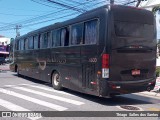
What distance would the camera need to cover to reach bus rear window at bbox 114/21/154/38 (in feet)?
31.8

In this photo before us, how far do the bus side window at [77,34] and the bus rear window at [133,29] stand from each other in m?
1.79

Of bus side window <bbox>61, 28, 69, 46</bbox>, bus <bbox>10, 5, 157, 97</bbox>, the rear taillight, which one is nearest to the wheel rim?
bus <bbox>10, 5, 157, 97</bbox>

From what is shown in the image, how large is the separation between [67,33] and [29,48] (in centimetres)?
597

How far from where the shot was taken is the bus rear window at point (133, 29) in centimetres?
970

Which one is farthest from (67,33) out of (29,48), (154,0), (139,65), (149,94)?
(154,0)

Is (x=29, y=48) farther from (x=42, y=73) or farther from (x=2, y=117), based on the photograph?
(x=2, y=117)

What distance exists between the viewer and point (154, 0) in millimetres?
28578

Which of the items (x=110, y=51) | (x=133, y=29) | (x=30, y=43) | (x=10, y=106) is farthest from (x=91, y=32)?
(x=30, y=43)

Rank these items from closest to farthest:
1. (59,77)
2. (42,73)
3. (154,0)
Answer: (59,77) < (42,73) < (154,0)

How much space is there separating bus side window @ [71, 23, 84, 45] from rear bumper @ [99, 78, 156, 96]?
2.40 metres

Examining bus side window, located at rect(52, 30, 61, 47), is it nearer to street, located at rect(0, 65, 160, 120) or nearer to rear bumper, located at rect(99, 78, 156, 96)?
street, located at rect(0, 65, 160, 120)

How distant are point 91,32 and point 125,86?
92.3 inches

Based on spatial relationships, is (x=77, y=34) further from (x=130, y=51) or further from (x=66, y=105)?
(x=66, y=105)

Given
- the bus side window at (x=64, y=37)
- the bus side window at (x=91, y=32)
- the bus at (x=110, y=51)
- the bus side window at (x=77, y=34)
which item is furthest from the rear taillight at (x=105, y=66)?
the bus side window at (x=64, y=37)
